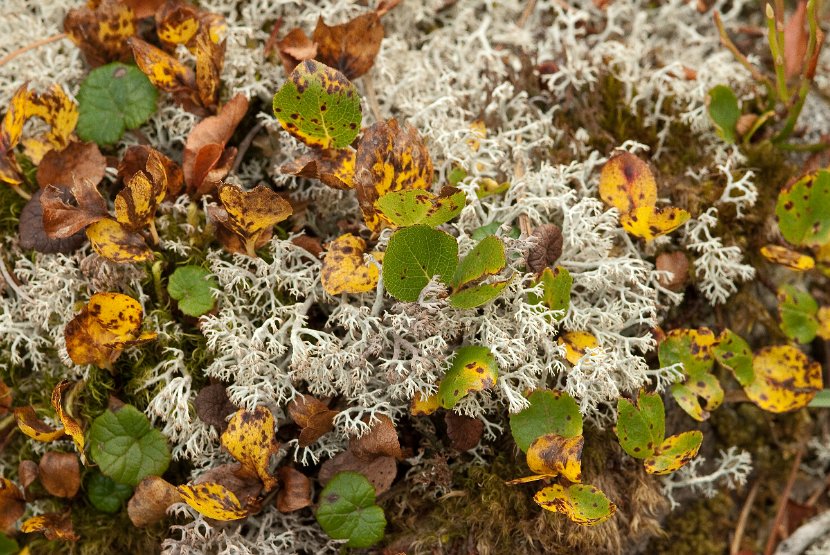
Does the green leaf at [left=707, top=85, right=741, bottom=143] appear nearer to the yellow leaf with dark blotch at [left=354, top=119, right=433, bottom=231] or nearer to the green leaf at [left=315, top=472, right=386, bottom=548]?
the yellow leaf with dark blotch at [left=354, top=119, right=433, bottom=231]

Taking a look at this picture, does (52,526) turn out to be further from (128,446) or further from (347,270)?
(347,270)

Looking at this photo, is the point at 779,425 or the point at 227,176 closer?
the point at 227,176

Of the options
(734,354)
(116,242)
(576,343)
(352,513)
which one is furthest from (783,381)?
(116,242)

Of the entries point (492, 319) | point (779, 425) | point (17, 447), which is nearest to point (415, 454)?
point (492, 319)

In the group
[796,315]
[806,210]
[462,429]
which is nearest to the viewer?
[462,429]

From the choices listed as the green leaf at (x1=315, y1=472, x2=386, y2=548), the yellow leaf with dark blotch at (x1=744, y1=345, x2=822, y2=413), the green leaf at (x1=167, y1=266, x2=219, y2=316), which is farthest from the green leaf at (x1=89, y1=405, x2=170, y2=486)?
the yellow leaf with dark blotch at (x1=744, y1=345, x2=822, y2=413)

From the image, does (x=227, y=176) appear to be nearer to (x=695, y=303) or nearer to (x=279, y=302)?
(x=279, y=302)
